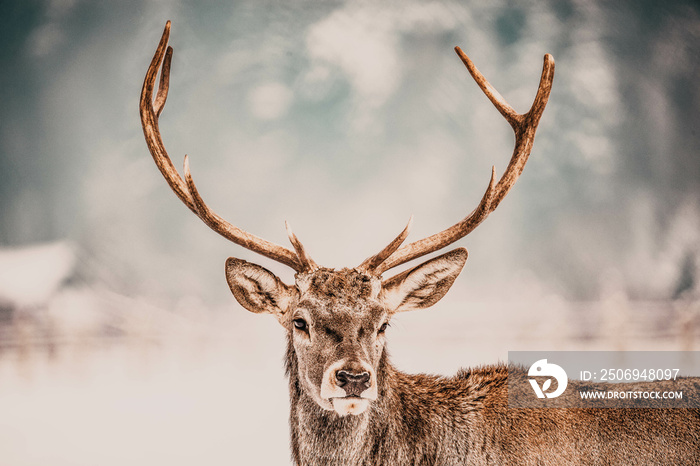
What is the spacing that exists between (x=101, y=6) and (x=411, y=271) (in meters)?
4.47

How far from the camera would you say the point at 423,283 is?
314cm

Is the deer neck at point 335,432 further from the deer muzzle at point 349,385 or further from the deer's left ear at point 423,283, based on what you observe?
the deer's left ear at point 423,283

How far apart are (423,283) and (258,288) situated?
38.1 inches

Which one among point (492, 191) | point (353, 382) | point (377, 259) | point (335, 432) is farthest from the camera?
point (492, 191)

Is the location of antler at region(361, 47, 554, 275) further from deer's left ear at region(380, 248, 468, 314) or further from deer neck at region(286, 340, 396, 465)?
deer neck at region(286, 340, 396, 465)

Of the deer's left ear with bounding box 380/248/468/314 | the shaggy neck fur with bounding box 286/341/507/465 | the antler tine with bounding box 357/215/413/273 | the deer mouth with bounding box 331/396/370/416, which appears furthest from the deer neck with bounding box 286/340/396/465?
the antler tine with bounding box 357/215/413/273

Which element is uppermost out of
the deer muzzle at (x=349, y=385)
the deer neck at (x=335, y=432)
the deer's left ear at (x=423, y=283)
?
the deer's left ear at (x=423, y=283)

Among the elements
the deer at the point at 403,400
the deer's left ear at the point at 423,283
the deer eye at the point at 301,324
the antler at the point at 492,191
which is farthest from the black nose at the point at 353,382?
the antler at the point at 492,191

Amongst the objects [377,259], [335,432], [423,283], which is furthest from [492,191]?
[335,432]

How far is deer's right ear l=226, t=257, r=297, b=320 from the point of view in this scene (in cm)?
300

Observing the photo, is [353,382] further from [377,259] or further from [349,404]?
[377,259]

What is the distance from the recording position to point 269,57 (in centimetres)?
544

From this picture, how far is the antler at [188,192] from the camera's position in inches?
124

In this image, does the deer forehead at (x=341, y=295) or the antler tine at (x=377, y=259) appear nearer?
the deer forehead at (x=341, y=295)
